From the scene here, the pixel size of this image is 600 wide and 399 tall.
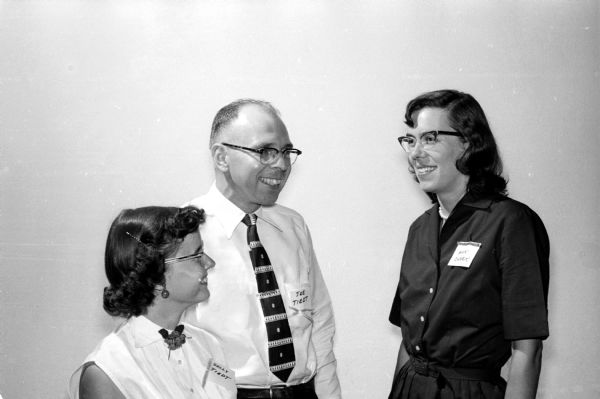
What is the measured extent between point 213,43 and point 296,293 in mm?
1618

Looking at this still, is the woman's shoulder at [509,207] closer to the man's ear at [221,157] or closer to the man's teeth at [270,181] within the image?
the man's teeth at [270,181]

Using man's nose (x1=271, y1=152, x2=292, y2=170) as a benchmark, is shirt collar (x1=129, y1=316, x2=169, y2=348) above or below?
below

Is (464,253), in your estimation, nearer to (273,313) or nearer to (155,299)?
(273,313)

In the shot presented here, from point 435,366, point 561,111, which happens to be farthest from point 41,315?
point 561,111

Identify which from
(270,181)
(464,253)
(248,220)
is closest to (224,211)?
(248,220)

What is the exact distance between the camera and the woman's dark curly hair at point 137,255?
1846 millimetres

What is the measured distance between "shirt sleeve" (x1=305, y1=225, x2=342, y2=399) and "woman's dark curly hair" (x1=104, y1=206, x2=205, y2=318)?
768 mm

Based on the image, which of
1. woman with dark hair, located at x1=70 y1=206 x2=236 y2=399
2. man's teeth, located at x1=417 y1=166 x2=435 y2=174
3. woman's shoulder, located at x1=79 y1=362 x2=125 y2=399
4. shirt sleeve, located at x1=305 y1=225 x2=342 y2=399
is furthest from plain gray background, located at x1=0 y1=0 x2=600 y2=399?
woman's shoulder, located at x1=79 y1=362 x2=125 y2=399

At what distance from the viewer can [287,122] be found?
3510 millimetres

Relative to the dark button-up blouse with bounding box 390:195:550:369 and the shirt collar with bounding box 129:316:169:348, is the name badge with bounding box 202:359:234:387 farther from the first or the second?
the dark button-up blouse with bounding box 390:195:550:369

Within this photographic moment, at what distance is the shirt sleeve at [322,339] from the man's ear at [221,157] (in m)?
0.45

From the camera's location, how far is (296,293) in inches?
93.6

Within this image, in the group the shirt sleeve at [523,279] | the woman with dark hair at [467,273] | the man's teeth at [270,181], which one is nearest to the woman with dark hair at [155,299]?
the man's teeth at [270,181]

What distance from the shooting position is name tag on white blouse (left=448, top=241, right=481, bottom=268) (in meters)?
2.15
